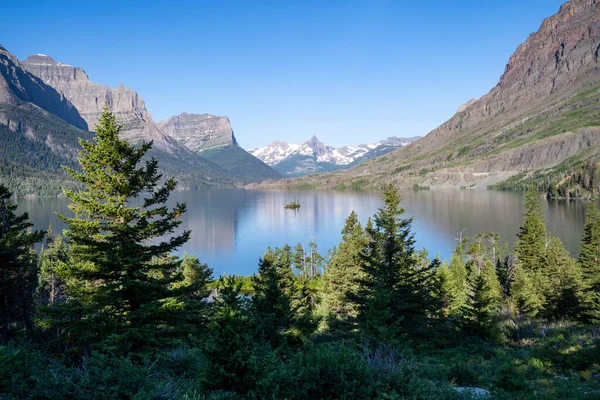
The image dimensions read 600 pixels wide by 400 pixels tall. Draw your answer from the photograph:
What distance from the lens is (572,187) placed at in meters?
180

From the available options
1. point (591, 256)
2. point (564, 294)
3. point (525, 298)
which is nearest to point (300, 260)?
point (525, 298)

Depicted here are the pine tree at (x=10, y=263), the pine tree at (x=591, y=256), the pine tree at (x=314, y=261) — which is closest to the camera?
the pine tree at (x=10, y=263)

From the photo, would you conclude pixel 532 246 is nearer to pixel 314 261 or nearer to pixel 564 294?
pixel 564 294

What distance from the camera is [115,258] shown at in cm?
1509

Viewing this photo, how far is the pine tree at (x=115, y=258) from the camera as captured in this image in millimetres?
14273

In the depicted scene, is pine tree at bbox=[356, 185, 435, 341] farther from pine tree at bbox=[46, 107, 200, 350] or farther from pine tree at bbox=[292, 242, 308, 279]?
pine tree at bbox=[292, 242, 308, 279]

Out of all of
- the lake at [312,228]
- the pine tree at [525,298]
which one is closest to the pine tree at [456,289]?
the pine tree at [525,298]

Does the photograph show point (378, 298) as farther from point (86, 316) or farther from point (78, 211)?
point (78, 211)

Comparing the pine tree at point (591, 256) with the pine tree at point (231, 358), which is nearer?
the pine tree at point (231, 358)

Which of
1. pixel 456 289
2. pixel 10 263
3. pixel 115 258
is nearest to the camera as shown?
pixel 115 258

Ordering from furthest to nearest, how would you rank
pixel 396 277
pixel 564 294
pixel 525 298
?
1. pixel 564 294
2. pixel 525 298
3. pixel 396 277

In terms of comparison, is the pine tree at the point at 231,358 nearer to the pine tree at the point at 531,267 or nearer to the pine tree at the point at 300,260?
the pine tree at the point at 531,267

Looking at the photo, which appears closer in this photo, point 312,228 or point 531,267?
point 531,267

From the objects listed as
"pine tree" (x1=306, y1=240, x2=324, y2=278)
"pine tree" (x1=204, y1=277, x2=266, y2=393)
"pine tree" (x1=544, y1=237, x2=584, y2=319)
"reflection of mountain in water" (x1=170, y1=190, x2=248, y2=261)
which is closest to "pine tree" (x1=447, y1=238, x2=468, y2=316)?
"pine tree" (x1=544, y1=237, x2=584, y2=319)
